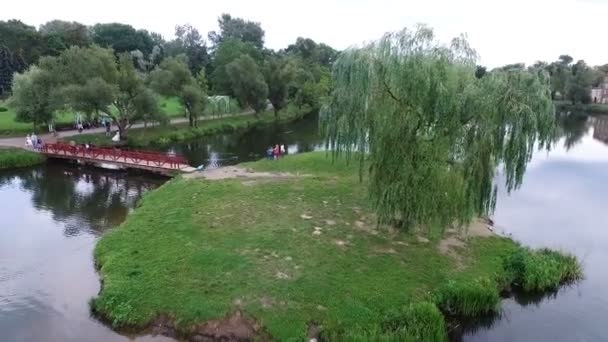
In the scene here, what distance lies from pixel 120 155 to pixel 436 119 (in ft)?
92.9

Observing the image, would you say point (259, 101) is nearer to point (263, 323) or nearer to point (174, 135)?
point (174, 135)

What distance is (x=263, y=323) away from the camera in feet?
49.1

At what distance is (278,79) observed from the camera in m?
70.7

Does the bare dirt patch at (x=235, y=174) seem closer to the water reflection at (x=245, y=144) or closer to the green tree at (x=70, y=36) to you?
the water reflection at (x=245, y=144)

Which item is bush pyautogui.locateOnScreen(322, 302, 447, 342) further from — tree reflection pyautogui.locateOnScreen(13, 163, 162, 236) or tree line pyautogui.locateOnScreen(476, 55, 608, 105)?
tree line pyautogui.locateOnScreen(476, 55, 608, 105)

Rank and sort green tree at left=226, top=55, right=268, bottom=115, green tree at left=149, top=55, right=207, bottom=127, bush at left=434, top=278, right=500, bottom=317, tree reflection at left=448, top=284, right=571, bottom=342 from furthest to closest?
green tree at left=226, top=55, right=268, bottom=115, green tree at left=149, top=55, right=207, bottom=127, bush at left=434, top=278, right=500, bottom=317, tree reflection at left=448, top=284, right=571, bottom=342

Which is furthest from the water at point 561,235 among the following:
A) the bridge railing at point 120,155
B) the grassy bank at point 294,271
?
the bridge railing at point 120,155

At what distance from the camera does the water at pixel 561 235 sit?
16.6 m

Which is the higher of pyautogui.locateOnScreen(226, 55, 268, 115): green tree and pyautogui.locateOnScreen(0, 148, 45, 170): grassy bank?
pyautogui.locateOnScreen(226, 55, 268, 115): green tree

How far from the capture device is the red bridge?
3588cm

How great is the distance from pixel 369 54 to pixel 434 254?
8862mm

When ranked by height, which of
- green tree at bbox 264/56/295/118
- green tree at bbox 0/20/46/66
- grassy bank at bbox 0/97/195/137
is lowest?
grassy bank at bbox 0/97/195/137

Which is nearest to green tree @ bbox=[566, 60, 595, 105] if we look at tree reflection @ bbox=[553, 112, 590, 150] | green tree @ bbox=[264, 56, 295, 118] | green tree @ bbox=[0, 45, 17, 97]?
tree reflection @ bbox=[553, 112, 590, 150]

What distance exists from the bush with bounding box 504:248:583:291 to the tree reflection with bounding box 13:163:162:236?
20207 mm
